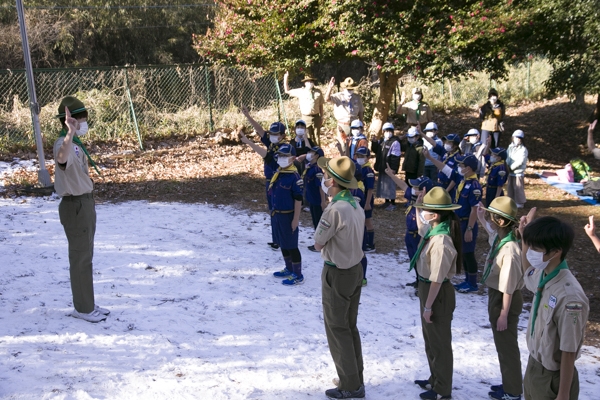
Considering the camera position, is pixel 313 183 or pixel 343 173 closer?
pixel 343 173

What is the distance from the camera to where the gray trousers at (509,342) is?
16.3 feet

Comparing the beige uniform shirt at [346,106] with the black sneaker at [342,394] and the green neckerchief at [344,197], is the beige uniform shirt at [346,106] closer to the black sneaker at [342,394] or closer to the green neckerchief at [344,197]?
the green neckerchief at [344,197]

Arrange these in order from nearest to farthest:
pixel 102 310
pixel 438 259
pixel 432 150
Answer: pixel 438 259
pixel 102 310
pixel 432 150

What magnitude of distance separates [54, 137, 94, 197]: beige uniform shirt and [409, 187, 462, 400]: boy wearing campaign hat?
3.27 metres

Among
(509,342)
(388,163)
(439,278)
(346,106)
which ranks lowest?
(509,342)

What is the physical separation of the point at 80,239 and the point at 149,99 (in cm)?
1166

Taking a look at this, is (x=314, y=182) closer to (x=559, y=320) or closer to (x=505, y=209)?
(x=505, y=209)

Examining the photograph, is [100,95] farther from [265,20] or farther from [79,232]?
[79,232]

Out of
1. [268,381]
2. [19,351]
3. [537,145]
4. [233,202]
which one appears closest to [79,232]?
[19,351]

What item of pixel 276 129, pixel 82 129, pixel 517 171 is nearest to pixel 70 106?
pixel 82 129

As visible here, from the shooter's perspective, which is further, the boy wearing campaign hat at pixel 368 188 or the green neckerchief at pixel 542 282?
the boy wearing campaign hat at pixel 368 188

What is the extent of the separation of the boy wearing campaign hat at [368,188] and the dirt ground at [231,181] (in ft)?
1.01

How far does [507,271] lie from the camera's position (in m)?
4.77

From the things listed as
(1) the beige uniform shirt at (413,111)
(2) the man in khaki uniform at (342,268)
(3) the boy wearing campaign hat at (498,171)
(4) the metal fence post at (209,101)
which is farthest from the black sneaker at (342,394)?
(4) the metal fence post at (209,101)
